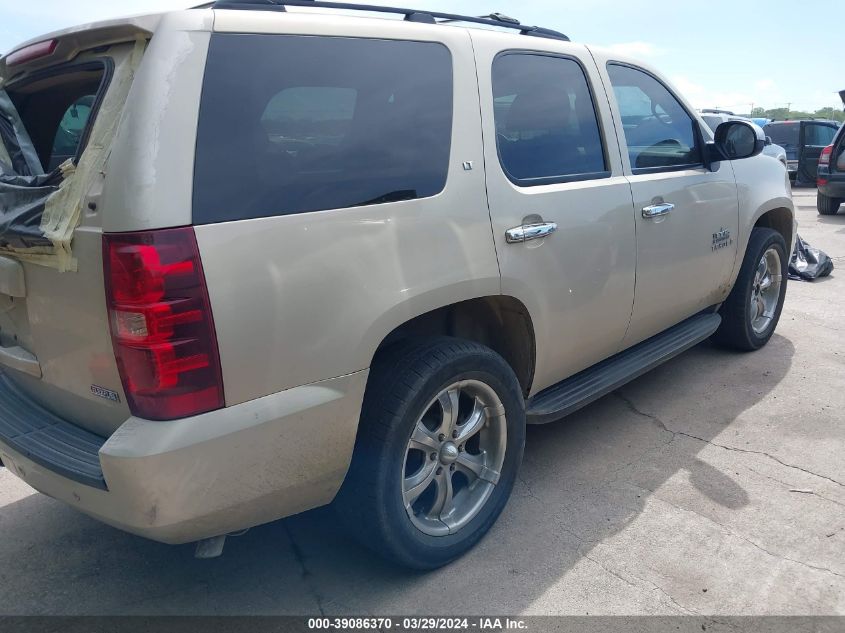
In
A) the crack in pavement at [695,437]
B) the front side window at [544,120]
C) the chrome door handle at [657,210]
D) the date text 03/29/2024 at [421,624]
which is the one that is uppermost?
the front side window at [544,120]

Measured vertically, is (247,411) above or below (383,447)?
above

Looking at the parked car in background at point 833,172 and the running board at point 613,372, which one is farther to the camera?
the parked car in background at point 833,172

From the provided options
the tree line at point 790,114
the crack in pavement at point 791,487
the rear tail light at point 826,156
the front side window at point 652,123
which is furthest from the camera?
the tree line at point 790,114

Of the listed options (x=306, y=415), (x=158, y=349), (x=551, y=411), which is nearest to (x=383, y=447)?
(x=306, y=415)

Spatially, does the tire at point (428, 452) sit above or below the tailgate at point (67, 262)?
below

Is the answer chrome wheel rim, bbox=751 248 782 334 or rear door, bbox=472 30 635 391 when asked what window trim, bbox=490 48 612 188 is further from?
chrome wheel rim, bbox=751 248 782 334

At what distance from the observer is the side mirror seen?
4070 mm

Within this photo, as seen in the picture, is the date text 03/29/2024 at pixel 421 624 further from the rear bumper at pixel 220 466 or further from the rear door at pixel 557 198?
the rear door at pixel 557 198

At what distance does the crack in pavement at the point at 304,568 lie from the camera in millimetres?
2568

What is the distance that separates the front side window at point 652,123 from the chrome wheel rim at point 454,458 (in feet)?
5.18

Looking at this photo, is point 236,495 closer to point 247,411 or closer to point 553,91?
point 247,411

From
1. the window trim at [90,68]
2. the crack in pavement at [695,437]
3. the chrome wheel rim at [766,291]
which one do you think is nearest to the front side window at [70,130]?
the window trim at [90,68]

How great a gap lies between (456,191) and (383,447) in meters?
0.97

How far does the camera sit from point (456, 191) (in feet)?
8.43
